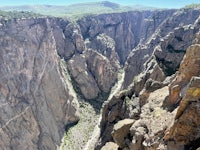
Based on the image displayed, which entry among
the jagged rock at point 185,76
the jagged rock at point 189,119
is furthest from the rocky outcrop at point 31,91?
the jagged rock at point 189,119

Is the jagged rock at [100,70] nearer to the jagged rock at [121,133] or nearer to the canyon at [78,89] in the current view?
the canyon at [78,89]

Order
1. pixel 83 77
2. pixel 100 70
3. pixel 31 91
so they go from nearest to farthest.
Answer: pixel 31 91 < pixel 83 77 < pixel 100 70

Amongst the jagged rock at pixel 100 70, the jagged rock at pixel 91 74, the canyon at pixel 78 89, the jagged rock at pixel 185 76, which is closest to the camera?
the jagged rock at pixel 185 76

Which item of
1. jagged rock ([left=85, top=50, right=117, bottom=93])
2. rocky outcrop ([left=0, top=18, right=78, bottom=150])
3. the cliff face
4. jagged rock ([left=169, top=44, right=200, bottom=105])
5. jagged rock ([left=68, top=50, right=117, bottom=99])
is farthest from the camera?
jagged rock ([left=85, top=50, right=117, bottom=93])

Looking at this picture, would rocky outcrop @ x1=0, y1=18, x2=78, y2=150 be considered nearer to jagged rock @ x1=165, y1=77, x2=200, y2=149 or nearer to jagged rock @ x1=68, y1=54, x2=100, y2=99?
jagged rock @ x1=68, y1=54, x2=100, y2=99

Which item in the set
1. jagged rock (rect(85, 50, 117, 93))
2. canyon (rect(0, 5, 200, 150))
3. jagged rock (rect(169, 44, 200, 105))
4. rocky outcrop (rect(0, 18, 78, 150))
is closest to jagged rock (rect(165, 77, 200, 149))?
canyon (rect(0, 5, 200, 150))

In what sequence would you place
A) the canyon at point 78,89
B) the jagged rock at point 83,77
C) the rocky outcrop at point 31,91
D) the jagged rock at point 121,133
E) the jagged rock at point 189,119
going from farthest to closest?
the jagged rock at point 83,77, the rocky outcrop at point 31,91, the canyon at point 78,89, the jagged rock at point 121,133, the jagged rock at point 189,119

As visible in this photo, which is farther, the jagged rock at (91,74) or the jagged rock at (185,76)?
the jagged rock at (91,74)

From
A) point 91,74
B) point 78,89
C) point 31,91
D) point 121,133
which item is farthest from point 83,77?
point 121,133

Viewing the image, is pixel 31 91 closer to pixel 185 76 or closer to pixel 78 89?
pixel 78 89
